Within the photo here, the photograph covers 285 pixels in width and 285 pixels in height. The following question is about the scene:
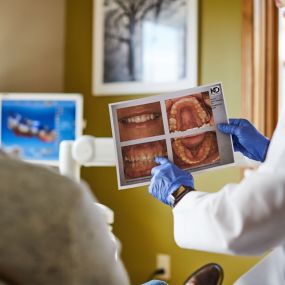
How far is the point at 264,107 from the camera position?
2.58 m

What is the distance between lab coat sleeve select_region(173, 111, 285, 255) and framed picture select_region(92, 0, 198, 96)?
1725 millimetres

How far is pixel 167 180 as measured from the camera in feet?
4.42

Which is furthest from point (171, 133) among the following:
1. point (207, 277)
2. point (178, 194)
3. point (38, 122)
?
point (38, 122)

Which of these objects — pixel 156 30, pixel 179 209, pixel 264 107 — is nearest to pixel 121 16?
pixel 156 30

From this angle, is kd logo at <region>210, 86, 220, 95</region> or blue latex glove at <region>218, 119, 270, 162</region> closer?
kd logo at <region>210, 86, 220, 95</region>

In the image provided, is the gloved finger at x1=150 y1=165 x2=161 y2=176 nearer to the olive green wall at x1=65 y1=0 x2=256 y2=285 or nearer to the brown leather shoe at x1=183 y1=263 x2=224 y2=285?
the brown leather shoe at x1=183 y1=263 x2=224 y2=285

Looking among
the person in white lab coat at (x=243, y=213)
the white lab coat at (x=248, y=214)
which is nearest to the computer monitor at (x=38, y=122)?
the person in white lab coat at (x=243, y=213)

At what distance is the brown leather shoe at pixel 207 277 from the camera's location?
2.25 meters

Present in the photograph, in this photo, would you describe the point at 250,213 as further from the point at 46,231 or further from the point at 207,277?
the point at 207,277

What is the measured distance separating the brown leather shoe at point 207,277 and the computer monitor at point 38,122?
38.2 inches

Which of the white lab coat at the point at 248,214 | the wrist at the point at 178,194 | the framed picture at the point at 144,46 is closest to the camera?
the white lab coat at the point at 248,214

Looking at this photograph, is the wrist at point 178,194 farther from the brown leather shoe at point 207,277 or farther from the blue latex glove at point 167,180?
the brown leather shoe at point 207,277

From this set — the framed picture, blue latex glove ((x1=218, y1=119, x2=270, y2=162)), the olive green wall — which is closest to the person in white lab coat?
blue latex glove ((x1=218, y1=119, x2=270, y2=162))

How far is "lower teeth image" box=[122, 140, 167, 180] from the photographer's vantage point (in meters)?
1.42
